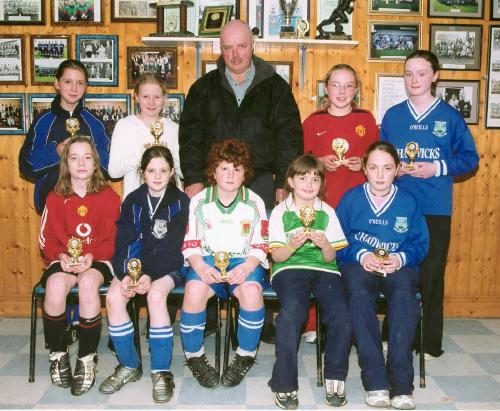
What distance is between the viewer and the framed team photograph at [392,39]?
411 cm

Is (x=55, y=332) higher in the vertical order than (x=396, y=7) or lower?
lower

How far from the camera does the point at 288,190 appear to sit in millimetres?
3176

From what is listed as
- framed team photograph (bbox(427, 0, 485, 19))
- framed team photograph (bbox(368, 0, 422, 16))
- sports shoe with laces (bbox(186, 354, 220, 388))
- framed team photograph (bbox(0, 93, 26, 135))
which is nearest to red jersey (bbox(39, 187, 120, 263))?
sports shoe with laces (bbox(186, 354, 220, 388))

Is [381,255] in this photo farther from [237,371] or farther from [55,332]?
[55,332]

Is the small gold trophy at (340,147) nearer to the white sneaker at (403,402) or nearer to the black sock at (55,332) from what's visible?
the white sneaker at (403,402)

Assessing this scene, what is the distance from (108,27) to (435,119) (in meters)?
2.61

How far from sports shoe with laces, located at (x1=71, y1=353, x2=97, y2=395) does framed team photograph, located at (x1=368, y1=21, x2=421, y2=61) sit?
3097 mm

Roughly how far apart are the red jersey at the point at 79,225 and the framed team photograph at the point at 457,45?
9.56 feet

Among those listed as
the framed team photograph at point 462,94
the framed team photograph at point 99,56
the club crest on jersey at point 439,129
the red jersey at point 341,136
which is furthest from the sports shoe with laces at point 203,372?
the framed team photograph at point 462,94

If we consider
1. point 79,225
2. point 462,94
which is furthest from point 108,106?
point 462,94

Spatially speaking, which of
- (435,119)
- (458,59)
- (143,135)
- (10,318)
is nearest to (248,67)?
(143,135)

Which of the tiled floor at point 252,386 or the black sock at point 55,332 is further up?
the black sock at point 55,332

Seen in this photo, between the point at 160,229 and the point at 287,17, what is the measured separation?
6.73 feet

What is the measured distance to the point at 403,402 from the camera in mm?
2650
